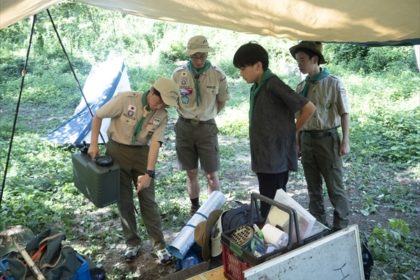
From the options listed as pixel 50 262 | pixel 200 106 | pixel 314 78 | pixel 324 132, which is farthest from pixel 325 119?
pixel 50 262

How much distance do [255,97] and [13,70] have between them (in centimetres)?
1232

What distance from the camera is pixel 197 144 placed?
3.77 metres

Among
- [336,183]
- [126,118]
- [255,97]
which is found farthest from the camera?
[336,183]

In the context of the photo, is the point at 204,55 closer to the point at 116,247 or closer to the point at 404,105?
the point at 116,247

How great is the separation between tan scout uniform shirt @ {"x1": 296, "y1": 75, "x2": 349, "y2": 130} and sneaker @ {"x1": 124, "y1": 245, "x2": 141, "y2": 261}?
179cm

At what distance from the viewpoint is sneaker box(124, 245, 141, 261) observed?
10.9ft

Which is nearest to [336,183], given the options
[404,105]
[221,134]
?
[221,134]

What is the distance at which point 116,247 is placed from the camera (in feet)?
11.8

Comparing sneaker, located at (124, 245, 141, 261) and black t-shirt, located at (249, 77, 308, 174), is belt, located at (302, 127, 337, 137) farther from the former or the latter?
sneaker, located at (124, 245, 141, 261)

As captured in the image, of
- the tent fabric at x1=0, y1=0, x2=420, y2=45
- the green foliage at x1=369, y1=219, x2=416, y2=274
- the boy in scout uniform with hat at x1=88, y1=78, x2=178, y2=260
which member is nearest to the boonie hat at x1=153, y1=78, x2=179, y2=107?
the boy in scout uniform with hat at x1=88, y1=78, x2=178, y2=260

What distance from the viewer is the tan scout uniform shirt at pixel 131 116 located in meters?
2.93

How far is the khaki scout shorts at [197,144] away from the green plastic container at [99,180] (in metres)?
1.00

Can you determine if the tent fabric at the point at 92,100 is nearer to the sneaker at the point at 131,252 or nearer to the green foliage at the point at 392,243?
the sneaker at the point at 131,252

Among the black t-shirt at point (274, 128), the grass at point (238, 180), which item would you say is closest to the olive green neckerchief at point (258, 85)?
the black t-shirt at point (274, 128)
